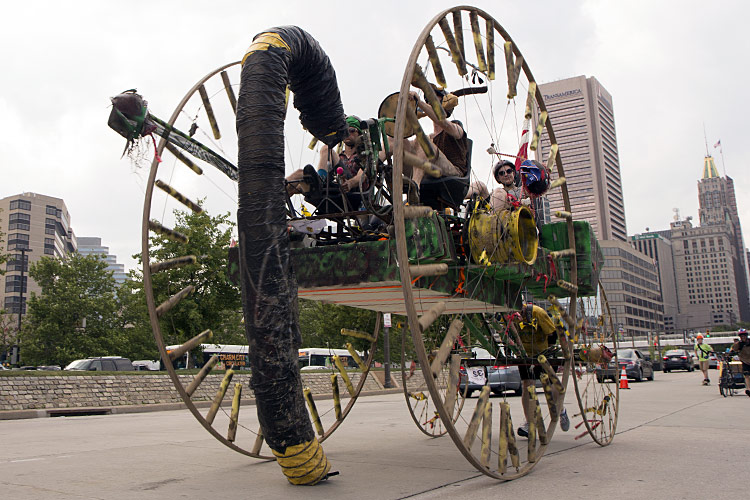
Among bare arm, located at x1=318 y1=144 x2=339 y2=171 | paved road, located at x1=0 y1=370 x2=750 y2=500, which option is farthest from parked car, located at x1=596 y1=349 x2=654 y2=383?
bare arm, located at x1=318 y1=144 x2=339 y2=171

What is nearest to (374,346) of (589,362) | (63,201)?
(589,362)

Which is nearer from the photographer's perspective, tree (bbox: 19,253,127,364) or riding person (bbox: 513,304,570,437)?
riding person (bbox: 513,304,570,437)

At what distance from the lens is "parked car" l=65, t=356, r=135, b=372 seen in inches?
1074

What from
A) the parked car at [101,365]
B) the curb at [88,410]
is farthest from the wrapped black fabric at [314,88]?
the parked car at [101,365]

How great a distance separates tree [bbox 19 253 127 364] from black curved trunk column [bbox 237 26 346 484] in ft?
119

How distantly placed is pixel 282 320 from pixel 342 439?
15.5ft

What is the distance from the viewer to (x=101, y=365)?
28.1m

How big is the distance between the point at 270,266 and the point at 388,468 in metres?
2.57

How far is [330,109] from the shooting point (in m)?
5.60

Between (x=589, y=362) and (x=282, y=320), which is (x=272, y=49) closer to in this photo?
(x=282, y=320)

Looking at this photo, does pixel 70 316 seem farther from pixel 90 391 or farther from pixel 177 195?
pixel 177 195

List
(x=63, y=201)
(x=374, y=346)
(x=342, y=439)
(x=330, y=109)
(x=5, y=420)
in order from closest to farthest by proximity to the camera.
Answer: (x=330, y=109) → (x=374, y=346) → (x=342, y=439) → (x=5, y=420) → (x=63, y=201)

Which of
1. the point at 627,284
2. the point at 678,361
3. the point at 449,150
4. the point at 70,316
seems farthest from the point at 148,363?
the point at 627,284

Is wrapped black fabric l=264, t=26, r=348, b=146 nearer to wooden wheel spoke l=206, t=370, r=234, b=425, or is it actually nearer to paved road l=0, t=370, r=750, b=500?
wooden wheel spoke l=206, t=370, r=234, b=425
